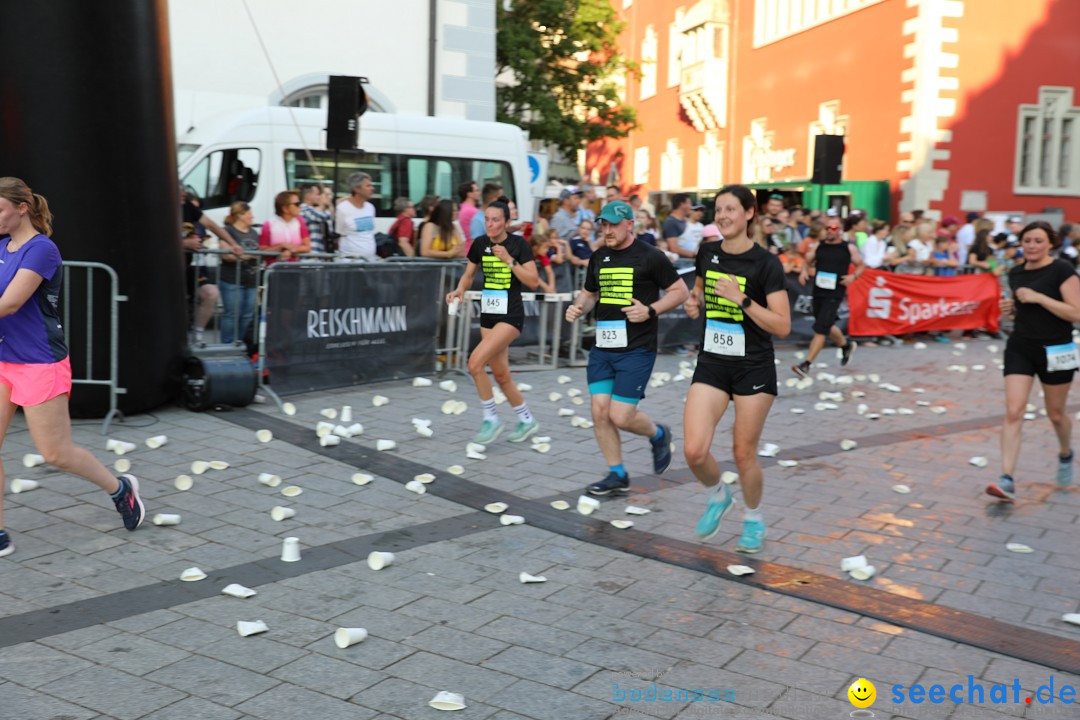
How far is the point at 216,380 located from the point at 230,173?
6.39 meters

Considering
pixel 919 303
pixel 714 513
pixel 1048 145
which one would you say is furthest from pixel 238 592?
pixel 1048 145

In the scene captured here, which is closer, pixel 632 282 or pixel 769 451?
pixel 632 282

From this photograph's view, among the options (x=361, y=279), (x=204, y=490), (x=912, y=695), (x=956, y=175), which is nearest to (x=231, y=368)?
(x=361, y=279)

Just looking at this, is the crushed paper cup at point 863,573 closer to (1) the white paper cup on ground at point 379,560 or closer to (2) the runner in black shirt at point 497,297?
(1) the white paper cup on ground at point 379,560

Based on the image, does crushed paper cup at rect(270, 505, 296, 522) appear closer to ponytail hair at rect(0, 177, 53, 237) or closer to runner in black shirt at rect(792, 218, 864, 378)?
ponytail hair at rect(0, 177, 53, 237)

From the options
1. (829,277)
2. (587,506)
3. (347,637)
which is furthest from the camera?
(829,277)

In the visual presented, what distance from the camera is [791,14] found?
3125 cm

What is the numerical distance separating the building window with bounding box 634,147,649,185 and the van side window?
102 feet

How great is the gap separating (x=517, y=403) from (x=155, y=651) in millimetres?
4310

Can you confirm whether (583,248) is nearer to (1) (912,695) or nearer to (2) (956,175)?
(1) (912,695)

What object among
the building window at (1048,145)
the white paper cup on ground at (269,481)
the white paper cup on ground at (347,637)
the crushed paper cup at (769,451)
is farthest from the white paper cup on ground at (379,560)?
the building window at (1048,145)

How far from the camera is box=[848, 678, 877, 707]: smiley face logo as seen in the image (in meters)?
3.72

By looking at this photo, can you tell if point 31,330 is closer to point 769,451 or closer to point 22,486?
point 22,486

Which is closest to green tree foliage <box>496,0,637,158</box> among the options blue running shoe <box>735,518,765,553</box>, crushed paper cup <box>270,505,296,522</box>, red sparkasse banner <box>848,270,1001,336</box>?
red sparkasse banner <box>848,270,1001,336</box>
